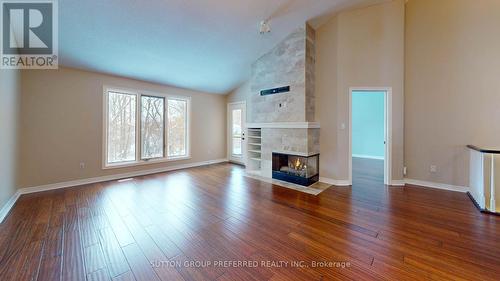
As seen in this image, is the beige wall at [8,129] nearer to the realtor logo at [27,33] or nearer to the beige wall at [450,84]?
the realtor logo at [27,33]

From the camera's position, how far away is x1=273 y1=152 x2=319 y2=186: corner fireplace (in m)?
4.08

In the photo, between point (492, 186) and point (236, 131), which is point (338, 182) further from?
point (236, 131)

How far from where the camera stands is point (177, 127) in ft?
19.5

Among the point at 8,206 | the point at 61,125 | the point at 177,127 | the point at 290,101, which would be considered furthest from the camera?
the point at 177,127

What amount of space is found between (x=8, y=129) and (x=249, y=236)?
4032mm

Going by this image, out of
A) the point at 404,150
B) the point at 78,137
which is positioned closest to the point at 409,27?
the point at 404,150

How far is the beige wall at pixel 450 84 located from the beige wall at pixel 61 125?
663 cm

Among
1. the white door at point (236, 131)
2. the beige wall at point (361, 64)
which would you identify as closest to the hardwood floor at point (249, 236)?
the beige wall at point (361, 64)

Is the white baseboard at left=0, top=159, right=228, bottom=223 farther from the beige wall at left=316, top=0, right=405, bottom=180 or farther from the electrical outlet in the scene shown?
the electrical outlet

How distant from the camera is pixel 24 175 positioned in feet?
11.7

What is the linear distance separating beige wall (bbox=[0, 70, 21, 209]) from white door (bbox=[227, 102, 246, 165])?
5003mm

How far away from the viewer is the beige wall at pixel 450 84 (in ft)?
11.1

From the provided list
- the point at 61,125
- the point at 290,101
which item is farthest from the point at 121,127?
the point at 290,101

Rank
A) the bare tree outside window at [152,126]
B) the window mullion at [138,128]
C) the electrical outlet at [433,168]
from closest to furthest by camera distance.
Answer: the electrical outlet at [433,168], the window mullion at [138,128], the bare tree outside window at [152,126]
